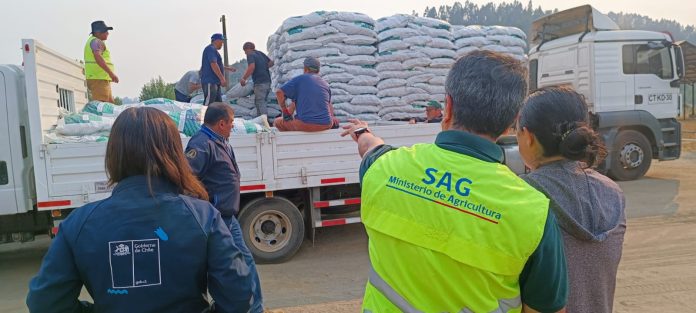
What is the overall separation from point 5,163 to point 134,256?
171 inches

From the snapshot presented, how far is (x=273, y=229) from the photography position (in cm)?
573

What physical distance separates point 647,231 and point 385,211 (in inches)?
243

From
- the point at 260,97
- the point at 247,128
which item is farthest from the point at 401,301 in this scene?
the point at 260,97

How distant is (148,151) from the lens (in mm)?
1715

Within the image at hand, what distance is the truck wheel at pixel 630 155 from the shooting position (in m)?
9.80

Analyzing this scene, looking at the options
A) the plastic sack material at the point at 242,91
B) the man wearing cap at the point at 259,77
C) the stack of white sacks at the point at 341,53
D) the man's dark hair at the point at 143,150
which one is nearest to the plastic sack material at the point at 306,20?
the stack of white sacks at the point at 341,53

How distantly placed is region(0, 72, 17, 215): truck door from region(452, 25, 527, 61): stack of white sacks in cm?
541

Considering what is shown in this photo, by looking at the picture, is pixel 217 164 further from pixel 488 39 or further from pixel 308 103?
pixel 488 39

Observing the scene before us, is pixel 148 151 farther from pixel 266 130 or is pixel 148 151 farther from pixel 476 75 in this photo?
pixel 266 130

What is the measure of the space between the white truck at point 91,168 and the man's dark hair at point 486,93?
13.6ft

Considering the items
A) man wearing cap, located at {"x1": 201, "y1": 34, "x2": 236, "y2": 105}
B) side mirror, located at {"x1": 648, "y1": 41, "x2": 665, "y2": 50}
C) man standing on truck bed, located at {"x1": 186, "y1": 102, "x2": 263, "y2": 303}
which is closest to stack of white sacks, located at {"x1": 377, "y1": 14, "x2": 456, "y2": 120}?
man wearing cap, located at {"x1": 201, "y1": 34, "x2": 236, "y2": 105}

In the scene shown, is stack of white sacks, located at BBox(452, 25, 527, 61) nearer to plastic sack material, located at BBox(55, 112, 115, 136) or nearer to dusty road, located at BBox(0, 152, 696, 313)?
dusty road, located at BBox(0, 152, 696, 313)

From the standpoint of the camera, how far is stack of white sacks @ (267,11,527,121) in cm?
668

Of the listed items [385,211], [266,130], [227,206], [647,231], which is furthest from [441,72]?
[385,211]
